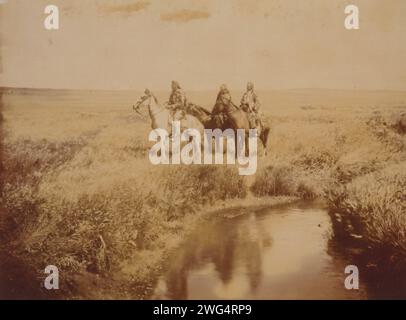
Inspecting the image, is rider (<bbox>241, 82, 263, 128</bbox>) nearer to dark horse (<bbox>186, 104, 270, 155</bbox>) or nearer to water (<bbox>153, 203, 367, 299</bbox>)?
dark horse (<bbox>186, 104, 270, 155</bbox>)

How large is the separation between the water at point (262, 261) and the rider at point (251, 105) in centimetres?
70

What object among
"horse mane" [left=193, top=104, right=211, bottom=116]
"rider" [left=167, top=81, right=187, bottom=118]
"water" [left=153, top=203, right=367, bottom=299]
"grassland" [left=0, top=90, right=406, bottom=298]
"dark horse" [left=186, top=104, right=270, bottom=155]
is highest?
"rider" [left=167, top=81, right=187, bottom=118]

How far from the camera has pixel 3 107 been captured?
411 centimetres

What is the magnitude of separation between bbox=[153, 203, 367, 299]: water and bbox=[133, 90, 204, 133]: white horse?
2.34ft

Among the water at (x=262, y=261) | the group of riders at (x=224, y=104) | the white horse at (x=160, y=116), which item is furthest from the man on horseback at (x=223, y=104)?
the water at (x=262, y=261)

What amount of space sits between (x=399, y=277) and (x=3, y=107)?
3.13m

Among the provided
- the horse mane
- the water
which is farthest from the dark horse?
the water

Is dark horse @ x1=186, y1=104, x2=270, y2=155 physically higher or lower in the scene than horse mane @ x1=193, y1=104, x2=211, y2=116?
lower

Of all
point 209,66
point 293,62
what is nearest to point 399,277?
point 293,62

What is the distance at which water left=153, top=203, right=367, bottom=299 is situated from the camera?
13.2 ft

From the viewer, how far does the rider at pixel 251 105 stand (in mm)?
4145

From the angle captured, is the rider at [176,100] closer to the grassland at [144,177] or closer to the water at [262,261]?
the grassland at [144,177]
